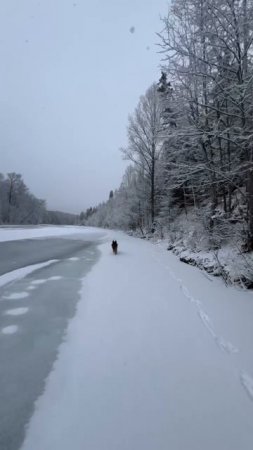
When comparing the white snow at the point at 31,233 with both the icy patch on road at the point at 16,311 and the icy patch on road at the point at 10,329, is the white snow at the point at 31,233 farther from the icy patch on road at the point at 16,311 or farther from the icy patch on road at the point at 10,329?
the icy patch on road at the point at 10,329

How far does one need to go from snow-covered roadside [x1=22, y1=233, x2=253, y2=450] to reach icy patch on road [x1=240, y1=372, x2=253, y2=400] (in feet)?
0.06

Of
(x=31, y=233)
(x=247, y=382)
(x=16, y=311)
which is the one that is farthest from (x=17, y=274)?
(x=31, y=233)

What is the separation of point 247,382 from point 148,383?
0.96m

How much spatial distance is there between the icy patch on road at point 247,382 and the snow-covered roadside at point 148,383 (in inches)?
0.7

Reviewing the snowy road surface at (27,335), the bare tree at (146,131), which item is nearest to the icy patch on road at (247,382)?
the snowy road surface at (27,335)

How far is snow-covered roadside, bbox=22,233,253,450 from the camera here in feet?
6.48

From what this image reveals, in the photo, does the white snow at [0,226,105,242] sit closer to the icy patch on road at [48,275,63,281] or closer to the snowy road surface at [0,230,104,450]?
the icy patch on road at [48,275,63,281]

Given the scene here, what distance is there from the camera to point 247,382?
258 centimetres

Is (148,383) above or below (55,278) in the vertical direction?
below

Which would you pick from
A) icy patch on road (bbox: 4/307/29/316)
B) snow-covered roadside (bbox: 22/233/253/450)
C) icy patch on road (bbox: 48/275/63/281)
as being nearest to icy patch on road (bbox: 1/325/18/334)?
icy patch on road (bbox: 4/307/29/316)

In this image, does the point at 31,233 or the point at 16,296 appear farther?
the point at 31,233

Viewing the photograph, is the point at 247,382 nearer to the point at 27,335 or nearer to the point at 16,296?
the point at 27,335

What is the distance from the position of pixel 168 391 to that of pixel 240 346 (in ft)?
4.27

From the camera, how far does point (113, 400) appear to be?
94.3 inches
